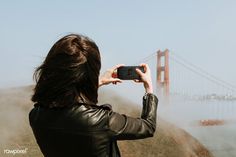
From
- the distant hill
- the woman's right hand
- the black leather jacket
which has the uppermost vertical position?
the woman's right hand

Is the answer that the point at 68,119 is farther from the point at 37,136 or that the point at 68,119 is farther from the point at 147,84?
the point at 147,84

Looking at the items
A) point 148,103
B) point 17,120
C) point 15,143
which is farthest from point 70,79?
point 17,120

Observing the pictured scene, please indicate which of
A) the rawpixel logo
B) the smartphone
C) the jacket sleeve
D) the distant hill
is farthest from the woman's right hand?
the rawpixel logo

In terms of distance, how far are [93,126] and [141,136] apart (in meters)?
0.28

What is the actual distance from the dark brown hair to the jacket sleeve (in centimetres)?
17

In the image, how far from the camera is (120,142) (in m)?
34.4

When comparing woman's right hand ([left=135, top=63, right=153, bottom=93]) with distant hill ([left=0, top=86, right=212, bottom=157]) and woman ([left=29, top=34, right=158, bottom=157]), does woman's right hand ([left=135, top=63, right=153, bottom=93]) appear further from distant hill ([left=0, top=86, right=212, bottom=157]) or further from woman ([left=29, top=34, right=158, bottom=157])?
distant hill ([left=0, top=86, right=212, bottom=157])

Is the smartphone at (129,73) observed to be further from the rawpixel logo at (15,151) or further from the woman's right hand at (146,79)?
the rawpixel logo at (15,151)

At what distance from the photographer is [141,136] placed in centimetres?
225

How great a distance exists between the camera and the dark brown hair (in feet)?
7.35

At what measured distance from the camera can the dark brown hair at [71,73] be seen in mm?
2239

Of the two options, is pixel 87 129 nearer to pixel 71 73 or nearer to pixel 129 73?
pixel 71 73

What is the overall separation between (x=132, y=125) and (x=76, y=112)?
12.3 inches

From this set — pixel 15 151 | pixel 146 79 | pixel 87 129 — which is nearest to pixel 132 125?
pixel 87 129
